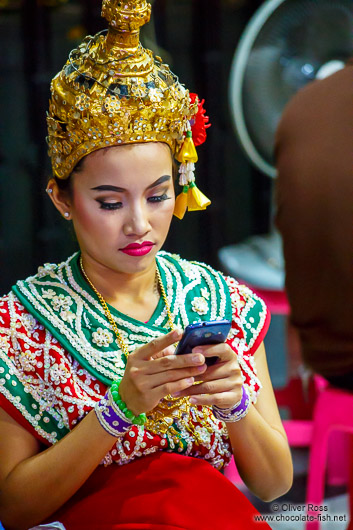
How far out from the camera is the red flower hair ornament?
1.45 meters

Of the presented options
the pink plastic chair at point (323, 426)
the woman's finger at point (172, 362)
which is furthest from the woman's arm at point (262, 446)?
the pink plastic chair at point (323, 426)

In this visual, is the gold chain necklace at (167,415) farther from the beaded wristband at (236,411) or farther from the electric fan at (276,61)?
the electric fan at (276,61)

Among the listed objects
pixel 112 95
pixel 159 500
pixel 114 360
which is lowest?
pixel 159 500

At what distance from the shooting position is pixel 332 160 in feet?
2.49

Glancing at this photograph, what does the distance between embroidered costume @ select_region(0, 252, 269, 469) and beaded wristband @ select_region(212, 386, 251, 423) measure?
0.30ft

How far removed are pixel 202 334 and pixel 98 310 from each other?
0.32 meters

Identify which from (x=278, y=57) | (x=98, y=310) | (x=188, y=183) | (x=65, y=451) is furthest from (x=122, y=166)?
(x=278, y=57)

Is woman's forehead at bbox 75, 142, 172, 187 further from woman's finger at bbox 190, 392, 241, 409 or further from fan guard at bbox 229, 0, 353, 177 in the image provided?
fan guard at bbox 229, 0, 353, 177

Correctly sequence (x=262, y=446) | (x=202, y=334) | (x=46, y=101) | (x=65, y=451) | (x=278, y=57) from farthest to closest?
(x=46, y=101) → (x=278, y=57) → (x=262, y=446) → (x=65, y=451) → (x=202, y=334)

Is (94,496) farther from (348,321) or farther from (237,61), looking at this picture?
(237,61)

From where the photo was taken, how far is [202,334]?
1184 mm

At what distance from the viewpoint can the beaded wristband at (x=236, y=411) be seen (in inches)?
52.6

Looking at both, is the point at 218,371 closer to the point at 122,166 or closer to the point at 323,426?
the point at 122,166

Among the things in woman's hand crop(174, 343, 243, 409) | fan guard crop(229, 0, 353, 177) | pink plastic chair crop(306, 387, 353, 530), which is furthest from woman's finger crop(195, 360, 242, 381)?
→ fan guard crop(229, 0, 353, 177)
